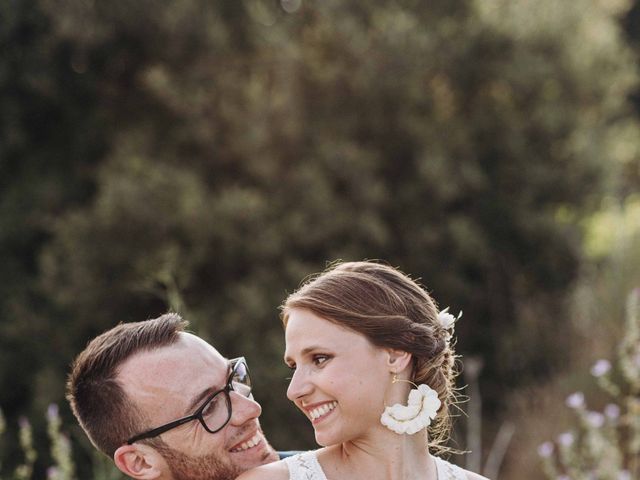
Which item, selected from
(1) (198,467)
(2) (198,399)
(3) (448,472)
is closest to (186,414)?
(2) (198,399)

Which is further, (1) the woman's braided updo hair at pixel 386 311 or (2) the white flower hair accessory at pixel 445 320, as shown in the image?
(2) the white flower hair accessory at pixel 445 320

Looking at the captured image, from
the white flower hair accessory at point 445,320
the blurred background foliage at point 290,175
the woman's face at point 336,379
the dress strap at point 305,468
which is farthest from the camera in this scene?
the blurred background foliage at point 290,175

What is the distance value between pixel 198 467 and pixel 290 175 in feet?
21.3

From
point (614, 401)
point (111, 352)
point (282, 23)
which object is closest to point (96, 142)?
point (282, 23)

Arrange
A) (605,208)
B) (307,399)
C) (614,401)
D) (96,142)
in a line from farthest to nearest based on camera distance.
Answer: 1. (605,208)
2. (96,142)
3. (614,401)
4. (307,399)

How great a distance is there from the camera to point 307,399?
2760mm

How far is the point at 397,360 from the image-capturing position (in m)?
2.85

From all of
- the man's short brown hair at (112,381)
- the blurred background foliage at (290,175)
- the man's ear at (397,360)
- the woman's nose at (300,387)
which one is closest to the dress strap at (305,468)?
the woman's nose at (300,387)

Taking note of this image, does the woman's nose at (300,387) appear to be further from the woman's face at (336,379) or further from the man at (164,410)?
the man at (164,410)

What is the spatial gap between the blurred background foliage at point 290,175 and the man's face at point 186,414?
5417 millimetres

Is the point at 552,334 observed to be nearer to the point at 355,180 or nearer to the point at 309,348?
the point at 355,180

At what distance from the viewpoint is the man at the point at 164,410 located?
3.02m

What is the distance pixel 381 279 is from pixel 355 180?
21.5 feet

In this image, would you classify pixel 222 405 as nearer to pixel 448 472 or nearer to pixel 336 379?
pixel 336 379
